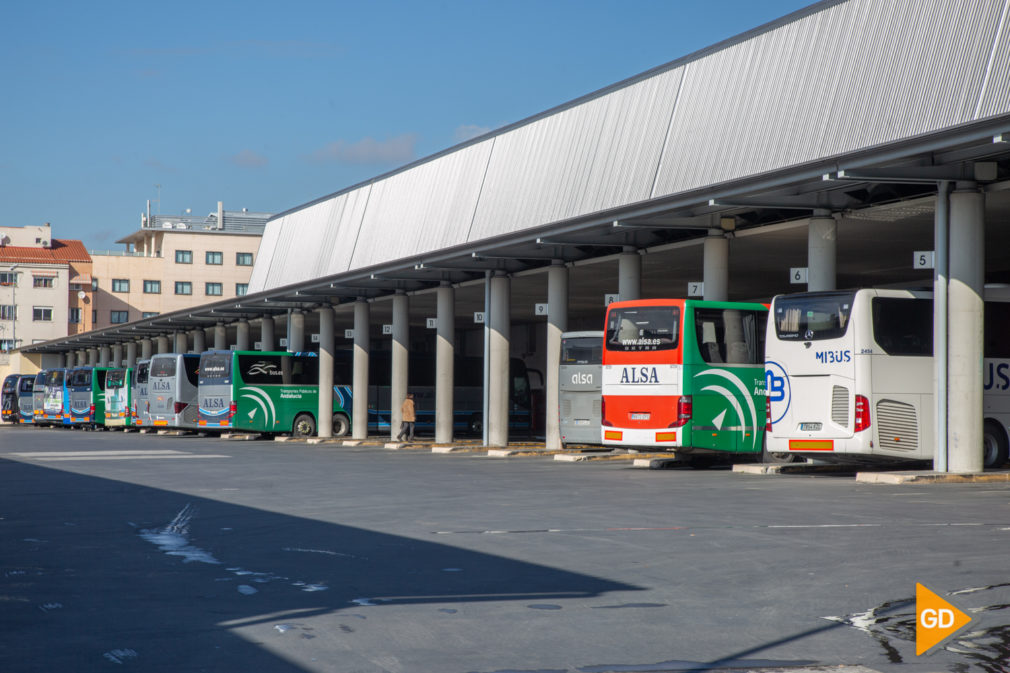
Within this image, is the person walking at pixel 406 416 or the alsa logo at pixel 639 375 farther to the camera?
the person walking at pixel 406 416

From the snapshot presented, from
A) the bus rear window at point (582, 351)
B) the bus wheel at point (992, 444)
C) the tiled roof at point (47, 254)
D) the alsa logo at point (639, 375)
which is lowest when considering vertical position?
the bus wheel at point (992, 444)

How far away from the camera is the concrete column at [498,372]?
33375mm

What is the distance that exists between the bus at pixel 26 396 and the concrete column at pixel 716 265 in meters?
55.5

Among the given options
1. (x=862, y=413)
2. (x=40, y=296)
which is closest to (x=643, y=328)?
(x=862, y=413)

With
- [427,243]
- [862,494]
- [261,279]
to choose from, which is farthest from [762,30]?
[261,279]

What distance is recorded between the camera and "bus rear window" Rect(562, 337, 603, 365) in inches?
1208

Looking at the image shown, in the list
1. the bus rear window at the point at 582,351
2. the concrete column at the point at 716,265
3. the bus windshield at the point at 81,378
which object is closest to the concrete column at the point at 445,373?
the bus rear window at the point at 582,351

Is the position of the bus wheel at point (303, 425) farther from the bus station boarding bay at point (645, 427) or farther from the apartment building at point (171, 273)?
the apartment building at point (171, 273)

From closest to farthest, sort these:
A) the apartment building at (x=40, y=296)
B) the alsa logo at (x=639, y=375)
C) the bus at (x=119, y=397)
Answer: the alsa logo at (x=639, y=375) → the bus at (x=119, y=397) → the apartment building at (x=40, y=296)

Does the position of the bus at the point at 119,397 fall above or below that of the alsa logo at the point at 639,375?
below

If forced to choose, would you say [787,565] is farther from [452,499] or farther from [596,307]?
[596,307]

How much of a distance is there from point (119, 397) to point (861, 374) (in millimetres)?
40750

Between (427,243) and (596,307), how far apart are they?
13.6 metres

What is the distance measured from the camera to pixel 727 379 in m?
23.4
